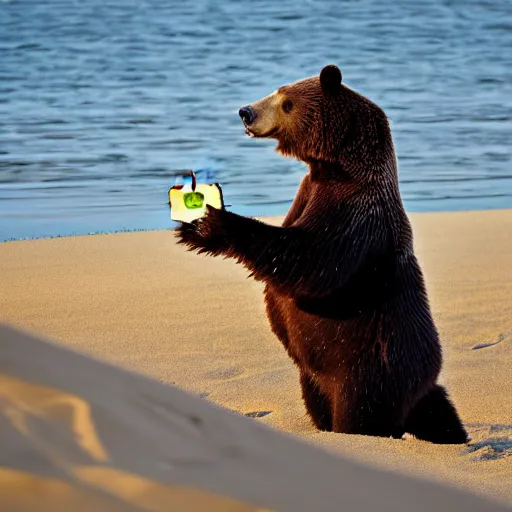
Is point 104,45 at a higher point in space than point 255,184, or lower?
higher

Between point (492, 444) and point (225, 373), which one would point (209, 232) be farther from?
point (225, 373)

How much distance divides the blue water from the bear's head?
587 centimetres

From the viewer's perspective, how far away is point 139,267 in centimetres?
766

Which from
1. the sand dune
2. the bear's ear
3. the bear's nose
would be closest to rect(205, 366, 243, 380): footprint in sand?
the bear's nose

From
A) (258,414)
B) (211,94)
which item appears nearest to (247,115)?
(258,414)

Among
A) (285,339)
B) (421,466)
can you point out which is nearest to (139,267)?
(285,339)

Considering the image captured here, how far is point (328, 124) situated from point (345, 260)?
1.68 ft

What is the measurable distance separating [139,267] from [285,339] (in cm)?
387

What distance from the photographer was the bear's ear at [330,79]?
3674 mm

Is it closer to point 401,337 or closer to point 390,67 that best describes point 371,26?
point 390,67

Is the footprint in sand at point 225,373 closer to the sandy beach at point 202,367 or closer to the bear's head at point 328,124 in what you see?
the sandy beach at point 202,367

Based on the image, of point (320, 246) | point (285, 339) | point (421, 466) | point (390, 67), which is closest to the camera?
point (421, 466)

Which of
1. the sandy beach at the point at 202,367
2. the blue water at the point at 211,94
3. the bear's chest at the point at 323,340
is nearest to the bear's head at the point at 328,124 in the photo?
the bear's chest at the point at 323,340

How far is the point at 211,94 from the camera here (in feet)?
66.9
